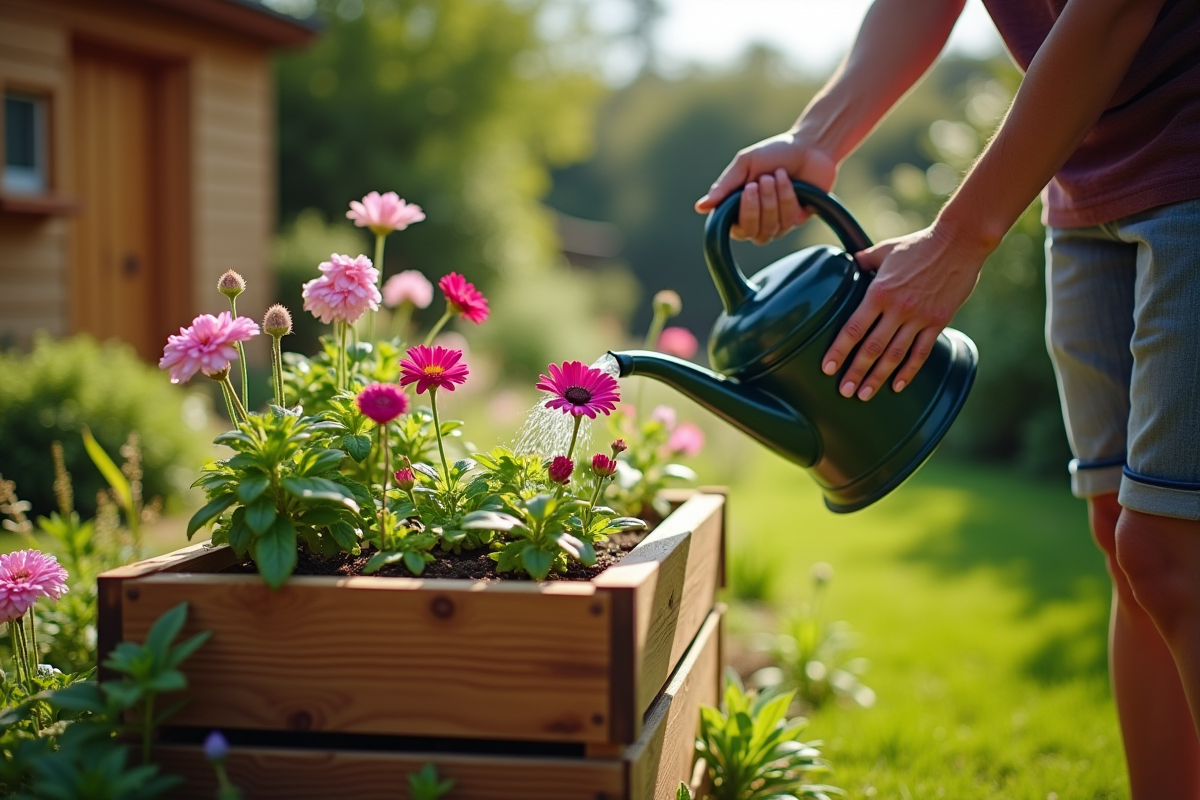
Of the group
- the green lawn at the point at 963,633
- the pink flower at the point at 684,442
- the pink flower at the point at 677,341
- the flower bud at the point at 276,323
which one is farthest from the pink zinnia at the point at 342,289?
the green lawn at the point at 963,633

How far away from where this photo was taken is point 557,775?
1061 millimetres

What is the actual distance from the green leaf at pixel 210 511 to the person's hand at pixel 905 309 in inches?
31.2

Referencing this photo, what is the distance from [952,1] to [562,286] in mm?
10536

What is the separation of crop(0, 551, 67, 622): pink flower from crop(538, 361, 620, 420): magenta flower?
2.25ft

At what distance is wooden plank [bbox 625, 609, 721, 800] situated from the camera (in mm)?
1116

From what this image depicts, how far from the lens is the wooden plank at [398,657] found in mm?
1066

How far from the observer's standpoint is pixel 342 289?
1303mm

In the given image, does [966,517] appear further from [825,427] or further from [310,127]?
[310,127]

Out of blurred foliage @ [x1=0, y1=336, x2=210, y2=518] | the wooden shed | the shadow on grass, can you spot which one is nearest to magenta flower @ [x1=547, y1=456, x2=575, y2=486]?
the shadow on grass

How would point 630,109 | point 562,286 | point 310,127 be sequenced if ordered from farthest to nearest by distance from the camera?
point 630,109, point 310,127, point 562,286

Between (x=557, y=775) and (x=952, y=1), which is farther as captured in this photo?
(x=952, y=1)

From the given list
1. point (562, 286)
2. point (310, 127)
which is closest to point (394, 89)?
point (310, 127)

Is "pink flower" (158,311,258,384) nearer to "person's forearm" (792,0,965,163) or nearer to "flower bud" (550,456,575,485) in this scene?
"flower bud" (550,456,575,485)

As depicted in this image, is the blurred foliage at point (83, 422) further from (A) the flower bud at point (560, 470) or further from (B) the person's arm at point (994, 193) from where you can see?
(B) the person's arm at point (994, 193)
